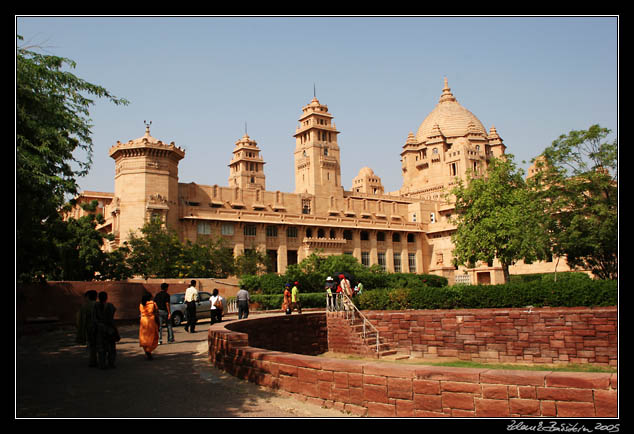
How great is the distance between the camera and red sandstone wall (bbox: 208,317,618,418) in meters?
6.26

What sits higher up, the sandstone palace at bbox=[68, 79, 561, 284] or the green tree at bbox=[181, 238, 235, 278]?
the sandstone palace at bbox=[68, 79, 561, 284]

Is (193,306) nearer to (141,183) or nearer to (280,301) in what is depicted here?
(280,301)

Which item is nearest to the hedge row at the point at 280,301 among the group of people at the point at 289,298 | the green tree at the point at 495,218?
the group of people at the point at 289,298

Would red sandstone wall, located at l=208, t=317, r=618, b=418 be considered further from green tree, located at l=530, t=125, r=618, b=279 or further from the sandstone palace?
the sandstone palace

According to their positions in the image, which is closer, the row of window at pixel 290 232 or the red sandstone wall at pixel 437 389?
the red sandstone wall at pixel 437 389

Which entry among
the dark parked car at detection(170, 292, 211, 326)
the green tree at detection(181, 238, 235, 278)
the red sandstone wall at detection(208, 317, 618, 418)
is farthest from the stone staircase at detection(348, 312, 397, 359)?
the green tree at detection(181, 238, 235, 278)

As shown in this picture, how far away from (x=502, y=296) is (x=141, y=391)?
51.4 feet

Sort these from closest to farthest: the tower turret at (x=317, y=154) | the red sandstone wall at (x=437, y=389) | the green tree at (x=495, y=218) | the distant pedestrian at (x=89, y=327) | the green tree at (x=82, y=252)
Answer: the red sandstone wall at (x=437, y=389) → the distant pedestrian at (x=89, y=327) → the green tree at (x=82, y=252) → the green tree at (x=495, y=218) → the tower turret at (x=317, y=154)

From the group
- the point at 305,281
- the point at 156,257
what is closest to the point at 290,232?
the point at 156,257

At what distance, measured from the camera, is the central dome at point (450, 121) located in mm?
98562

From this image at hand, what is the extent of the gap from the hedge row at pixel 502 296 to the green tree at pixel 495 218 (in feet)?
47.1

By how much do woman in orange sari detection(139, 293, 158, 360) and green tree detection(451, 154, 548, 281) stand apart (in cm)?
2748

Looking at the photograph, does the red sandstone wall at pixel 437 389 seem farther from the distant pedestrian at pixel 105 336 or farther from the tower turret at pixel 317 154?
the tower turret at pixel 317 154

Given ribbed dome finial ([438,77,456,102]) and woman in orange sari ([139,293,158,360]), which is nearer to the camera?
woman in orange sari ([139,293,158,360])
